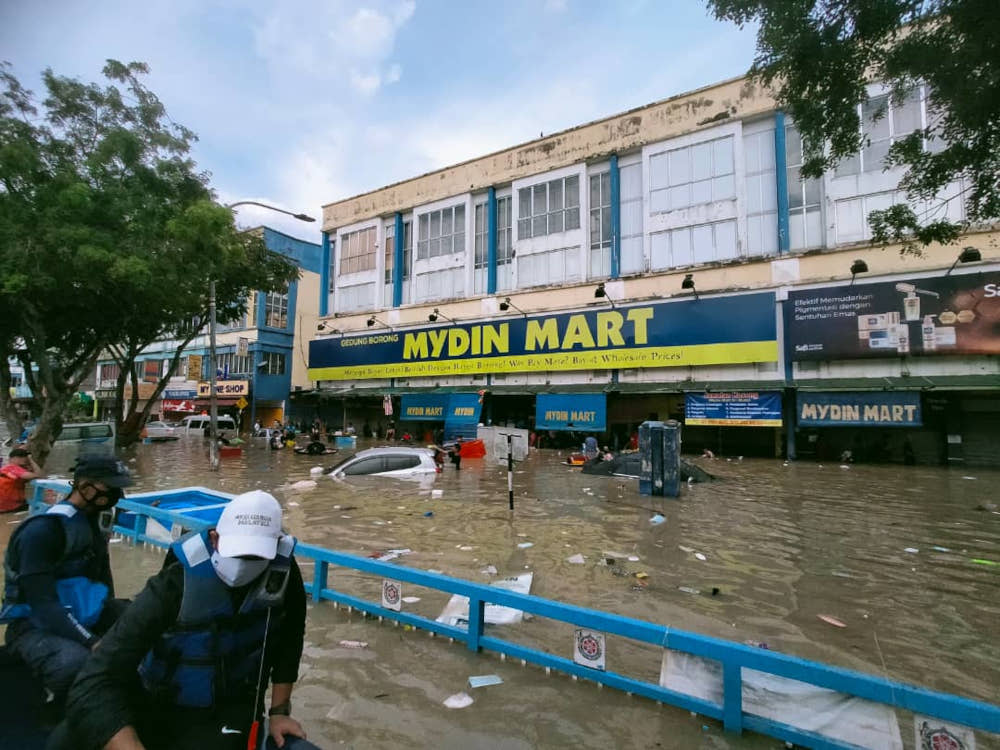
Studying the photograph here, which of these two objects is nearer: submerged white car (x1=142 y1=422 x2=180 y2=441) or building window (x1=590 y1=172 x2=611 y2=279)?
building window (x1=590 y1=172 x2=611 y2=279)

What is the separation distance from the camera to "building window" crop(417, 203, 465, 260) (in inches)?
1271

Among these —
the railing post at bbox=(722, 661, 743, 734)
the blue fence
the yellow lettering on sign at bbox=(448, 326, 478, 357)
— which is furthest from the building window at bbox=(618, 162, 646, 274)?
the railing post at bbox=(722, 661, 743, 734)

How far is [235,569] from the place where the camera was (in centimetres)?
183

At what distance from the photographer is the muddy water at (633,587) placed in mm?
3127

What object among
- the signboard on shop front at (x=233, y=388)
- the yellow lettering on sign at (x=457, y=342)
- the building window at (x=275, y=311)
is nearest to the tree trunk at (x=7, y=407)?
the yellow lettering on sign at (x=457, y=342)

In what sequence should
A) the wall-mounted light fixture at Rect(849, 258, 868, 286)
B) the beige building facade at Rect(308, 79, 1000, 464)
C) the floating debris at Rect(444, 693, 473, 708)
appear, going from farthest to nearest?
1. the wall-mounted light fixture at Rect(849, 258, 868, 286)
2. the beige building facade at Rect(308, 79, 1000, 464)
3. the floating debris at Rect(444, 693, 473, 708)

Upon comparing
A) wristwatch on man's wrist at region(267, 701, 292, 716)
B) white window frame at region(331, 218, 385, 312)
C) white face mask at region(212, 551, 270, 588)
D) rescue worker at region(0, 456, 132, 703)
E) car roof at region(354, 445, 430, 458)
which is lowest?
car roof at region(354, 445, 430, 458)

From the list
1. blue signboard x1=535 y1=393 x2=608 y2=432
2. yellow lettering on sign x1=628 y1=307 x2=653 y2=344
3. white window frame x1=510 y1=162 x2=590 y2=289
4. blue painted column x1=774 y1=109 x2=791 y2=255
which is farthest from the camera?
white window frame x1=510 y1=162 x2=590 y2=289

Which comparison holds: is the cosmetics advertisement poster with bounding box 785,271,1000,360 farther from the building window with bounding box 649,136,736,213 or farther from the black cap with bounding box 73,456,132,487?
the black cap with bounding box 73,456,132,487

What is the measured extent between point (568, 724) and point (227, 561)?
90.8 inches

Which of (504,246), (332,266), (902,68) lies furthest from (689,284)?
(332,266)

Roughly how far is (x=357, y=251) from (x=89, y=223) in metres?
25.3

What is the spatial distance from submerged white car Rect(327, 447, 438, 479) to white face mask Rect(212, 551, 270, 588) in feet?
39.2

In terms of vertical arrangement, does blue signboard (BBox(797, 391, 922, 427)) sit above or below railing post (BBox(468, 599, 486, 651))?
above
